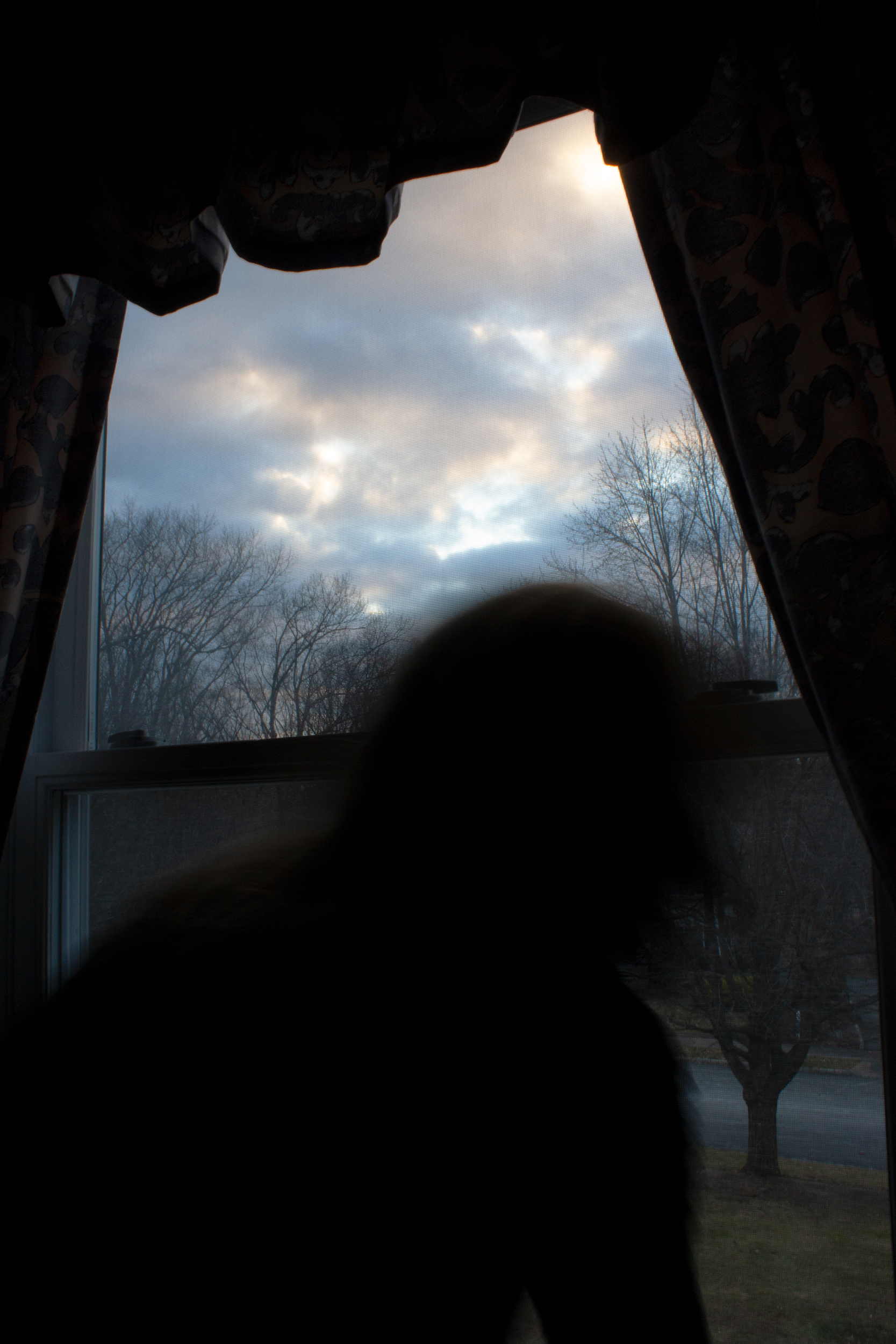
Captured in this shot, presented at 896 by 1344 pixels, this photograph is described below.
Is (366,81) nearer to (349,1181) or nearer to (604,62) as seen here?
(604,62)

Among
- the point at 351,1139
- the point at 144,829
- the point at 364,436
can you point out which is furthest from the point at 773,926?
the point at 144,829

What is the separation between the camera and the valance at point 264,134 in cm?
113

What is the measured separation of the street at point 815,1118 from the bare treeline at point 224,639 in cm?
77

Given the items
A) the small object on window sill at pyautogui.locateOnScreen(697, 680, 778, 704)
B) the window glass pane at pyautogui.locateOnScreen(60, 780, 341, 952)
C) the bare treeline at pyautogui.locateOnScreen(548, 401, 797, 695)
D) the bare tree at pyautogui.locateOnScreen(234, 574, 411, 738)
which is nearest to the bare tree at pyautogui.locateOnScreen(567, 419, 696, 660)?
the bare treeline at pyautogui.locateOnScreen(548, 401, 797, 695)

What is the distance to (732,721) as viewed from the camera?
1.08 meters

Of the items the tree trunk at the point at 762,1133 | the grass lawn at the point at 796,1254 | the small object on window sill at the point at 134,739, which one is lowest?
the grass lawn at the point at 796,1254

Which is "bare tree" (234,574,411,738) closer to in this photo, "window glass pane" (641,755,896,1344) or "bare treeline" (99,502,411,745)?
"bare treeline" (99,502,411,745)

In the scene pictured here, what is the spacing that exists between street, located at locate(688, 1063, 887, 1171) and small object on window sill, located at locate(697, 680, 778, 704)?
19.3 inches

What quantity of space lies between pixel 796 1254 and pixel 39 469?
1688 millimetres

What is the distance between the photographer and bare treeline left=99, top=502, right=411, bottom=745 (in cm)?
144

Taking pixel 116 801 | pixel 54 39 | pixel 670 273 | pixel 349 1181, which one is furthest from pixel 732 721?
pixel 54 39

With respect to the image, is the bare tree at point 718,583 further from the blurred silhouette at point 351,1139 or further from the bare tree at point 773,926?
the blurred silhouette at point 351,1139

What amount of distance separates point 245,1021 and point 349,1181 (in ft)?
0.47

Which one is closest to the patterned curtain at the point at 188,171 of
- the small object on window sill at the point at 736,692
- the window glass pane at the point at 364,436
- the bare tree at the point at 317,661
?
the window glass pane at the point at 364,436
